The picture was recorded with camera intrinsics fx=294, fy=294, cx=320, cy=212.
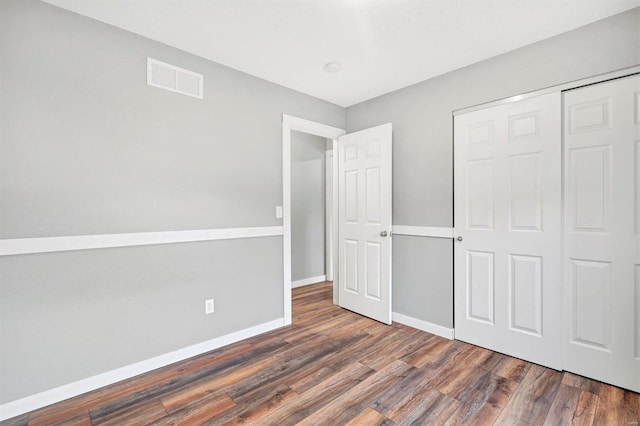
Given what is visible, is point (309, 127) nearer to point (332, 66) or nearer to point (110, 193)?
point (332, 66)

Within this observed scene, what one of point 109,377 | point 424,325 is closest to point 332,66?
point 424,325

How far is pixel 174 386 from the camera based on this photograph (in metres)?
2.01

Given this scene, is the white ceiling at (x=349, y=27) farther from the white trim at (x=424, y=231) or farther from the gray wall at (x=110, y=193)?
the white trim at (x=424, y=231)

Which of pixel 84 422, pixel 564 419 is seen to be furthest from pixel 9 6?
pixel 564 419

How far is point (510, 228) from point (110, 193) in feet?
9.97

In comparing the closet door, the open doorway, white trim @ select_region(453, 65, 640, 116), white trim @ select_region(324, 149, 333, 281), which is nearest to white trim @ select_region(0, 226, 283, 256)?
the open doorway

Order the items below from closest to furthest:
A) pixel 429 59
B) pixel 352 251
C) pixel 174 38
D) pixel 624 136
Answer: pixel 624 136 → pixel 174 38 → pixel 429 59 → pixel 352 251

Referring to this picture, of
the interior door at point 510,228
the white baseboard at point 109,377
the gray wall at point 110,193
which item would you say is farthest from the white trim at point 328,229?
the interior door at point 510,228

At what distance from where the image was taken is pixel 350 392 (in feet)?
6.36

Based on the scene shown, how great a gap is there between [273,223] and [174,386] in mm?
1527

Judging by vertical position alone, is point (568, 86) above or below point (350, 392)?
above

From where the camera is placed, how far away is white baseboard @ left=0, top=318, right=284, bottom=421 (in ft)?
5.69

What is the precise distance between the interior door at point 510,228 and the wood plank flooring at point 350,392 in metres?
0.24

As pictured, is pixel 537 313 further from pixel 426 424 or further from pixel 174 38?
pixel 174 38
